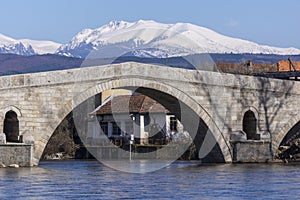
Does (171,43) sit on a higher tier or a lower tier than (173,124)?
higher

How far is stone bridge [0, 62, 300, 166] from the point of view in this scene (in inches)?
1032

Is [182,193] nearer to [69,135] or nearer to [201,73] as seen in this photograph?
[201,73]

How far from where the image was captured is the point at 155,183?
21812 mm

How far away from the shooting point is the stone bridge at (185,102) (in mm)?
26203

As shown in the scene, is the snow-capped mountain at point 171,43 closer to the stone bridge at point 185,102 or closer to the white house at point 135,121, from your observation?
the white house at point 135,121

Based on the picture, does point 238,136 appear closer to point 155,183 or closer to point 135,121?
point 155,183

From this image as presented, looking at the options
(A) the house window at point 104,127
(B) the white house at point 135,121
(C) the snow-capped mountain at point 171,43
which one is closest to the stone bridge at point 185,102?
(B) the white house at point 135,121

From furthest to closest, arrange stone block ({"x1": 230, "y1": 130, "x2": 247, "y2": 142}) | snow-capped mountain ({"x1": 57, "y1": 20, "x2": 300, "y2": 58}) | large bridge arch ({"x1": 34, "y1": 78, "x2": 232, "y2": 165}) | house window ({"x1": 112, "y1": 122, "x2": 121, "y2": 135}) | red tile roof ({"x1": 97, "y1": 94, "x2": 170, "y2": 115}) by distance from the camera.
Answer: snow-capped mountain ({"x1": 57, "y1": 20, "x2": 300, "y2": 58}) → house window ({"x1": 112, "y1": 122, "x2": 121, "y2": 135}) → red tile roof ({"x1": 97, "y1": 94, "x2": 170, "y2": 115}) → stone block ({"x1": 230, "y1": 130, "x2": 247, "y2": 142}) → large bridge arch ({"x1": 34, "y1": 78, "x2": 232, "y2": 165})

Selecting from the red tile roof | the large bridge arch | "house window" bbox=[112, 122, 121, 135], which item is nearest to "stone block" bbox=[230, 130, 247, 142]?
the large bridge arch

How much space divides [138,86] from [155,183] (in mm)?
6722

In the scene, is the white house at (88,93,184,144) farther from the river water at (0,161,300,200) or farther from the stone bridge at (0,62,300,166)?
the river water at (0,161,300,200)

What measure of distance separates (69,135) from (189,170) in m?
16.8

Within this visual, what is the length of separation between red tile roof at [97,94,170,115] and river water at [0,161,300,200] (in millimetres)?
16840

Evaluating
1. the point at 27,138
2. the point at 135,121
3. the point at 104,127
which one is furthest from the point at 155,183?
the point at 104,127
